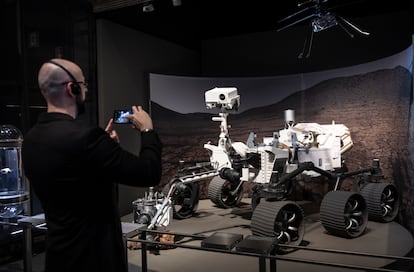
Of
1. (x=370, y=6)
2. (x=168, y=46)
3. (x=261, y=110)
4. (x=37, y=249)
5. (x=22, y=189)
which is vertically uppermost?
(x=370, y=6)

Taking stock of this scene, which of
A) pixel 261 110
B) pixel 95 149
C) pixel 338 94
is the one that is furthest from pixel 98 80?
pixel 95 149

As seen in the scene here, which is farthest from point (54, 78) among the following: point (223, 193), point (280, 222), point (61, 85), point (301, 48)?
point (301, 48)

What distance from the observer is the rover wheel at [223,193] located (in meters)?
7.10

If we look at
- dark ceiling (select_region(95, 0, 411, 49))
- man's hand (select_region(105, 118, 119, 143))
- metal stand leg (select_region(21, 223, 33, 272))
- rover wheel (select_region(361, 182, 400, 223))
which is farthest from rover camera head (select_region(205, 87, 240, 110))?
man's hand (select_region(105, 118, 119, 143))

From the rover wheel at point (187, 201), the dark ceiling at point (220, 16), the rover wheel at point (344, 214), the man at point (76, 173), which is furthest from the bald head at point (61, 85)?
→ the dark ceiling at point (220, 16)

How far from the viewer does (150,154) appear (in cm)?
175

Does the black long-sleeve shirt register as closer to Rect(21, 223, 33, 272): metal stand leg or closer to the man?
the man

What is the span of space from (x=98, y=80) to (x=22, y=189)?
2139 mm

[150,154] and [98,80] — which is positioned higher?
[98,80]

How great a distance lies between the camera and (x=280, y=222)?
4.80m

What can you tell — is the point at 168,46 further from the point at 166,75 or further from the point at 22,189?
the point at 22,189

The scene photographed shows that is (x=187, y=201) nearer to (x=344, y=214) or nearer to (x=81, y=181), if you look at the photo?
(x=344, y=214)

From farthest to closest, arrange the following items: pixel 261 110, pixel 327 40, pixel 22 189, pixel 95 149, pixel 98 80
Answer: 1. pixel 261 110
2. pixel 327 40
3. pixel 98 80
4. pixel 22 189
5. pixel 95 149

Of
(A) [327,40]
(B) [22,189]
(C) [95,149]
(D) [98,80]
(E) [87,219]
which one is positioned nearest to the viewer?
(C) [95,149]
